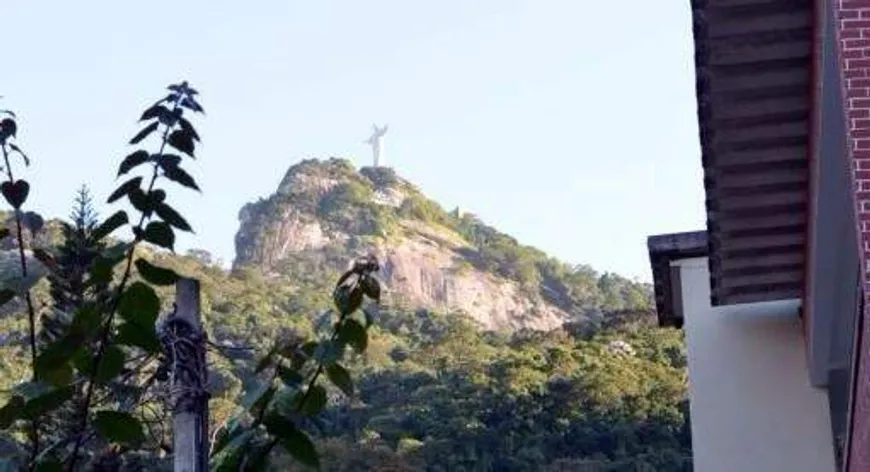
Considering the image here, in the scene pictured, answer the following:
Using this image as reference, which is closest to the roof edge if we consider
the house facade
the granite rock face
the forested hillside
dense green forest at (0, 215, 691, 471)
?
the house facade

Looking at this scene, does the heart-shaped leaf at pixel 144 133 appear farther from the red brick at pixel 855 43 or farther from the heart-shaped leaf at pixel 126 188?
the red brick at pixel 855 43

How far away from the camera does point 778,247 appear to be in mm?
7199

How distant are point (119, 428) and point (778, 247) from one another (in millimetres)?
5781

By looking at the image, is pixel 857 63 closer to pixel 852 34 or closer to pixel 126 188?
pixel 852 34

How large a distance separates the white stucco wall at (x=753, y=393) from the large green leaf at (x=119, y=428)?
6753 millimetres

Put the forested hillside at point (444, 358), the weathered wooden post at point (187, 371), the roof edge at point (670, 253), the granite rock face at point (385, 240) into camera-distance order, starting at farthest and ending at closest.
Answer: the granite rock face at point (385, 240) < the roof edge at point (670, 253) < the forested hillside at point (444, 358) < the weathered wooden post at point (187, 371)

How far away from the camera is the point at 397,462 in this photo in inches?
1000

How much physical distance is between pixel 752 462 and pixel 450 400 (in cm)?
2377

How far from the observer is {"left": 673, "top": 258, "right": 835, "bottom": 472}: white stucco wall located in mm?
8164

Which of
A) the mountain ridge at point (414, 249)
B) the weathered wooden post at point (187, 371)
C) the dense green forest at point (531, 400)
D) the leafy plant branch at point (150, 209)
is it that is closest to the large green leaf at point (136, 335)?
the leafy plant branch at point (150, 209)

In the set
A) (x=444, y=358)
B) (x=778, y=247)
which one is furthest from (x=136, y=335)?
(x=444, y=358)

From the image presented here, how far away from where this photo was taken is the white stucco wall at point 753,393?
8.16 m

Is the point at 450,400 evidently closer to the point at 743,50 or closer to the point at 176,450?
the point at 743,50

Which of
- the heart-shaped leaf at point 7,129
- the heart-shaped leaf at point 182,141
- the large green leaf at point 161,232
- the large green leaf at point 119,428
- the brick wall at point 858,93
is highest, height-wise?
the brick wall at point 858,93
